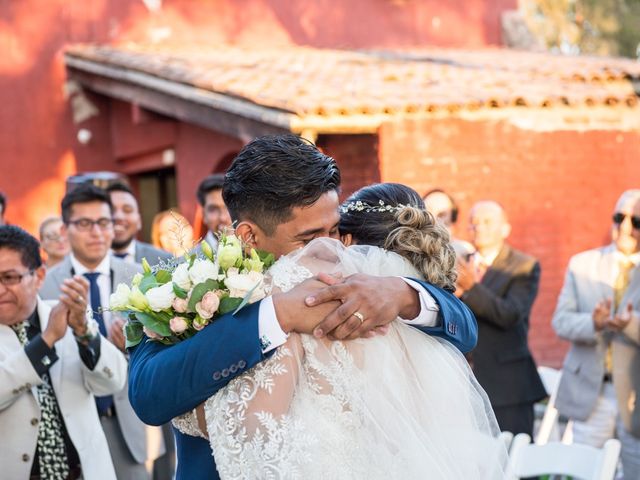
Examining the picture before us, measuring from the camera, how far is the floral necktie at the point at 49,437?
175 inches

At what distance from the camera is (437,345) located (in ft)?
8.96

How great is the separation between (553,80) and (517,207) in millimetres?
1803

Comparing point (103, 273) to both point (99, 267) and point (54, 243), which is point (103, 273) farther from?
point (54, 243)

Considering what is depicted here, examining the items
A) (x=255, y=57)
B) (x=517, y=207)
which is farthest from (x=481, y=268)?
(x=255, y=57)

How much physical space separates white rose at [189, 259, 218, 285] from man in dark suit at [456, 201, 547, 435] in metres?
3.83

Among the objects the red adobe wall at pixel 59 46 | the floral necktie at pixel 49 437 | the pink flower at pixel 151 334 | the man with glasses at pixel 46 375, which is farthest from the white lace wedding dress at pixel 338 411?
the red adobe wall at pixel 59 46

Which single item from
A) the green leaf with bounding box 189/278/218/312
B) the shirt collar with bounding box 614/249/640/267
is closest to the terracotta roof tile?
the shirt collar with bounding box 614/249/640/267

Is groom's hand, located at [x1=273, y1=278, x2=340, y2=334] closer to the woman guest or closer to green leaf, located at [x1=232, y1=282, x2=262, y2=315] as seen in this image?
green leaf, located at [x1=232, y1=282, x2=262, y2=315]

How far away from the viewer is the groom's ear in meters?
2.74

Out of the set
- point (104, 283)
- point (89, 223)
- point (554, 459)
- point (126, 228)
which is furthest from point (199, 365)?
point (126, 228)

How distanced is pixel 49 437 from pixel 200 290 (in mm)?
2153

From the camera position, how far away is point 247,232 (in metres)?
2.75

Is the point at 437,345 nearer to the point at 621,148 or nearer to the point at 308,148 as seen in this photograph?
the point at 308,148

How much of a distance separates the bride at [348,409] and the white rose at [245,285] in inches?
2.1
